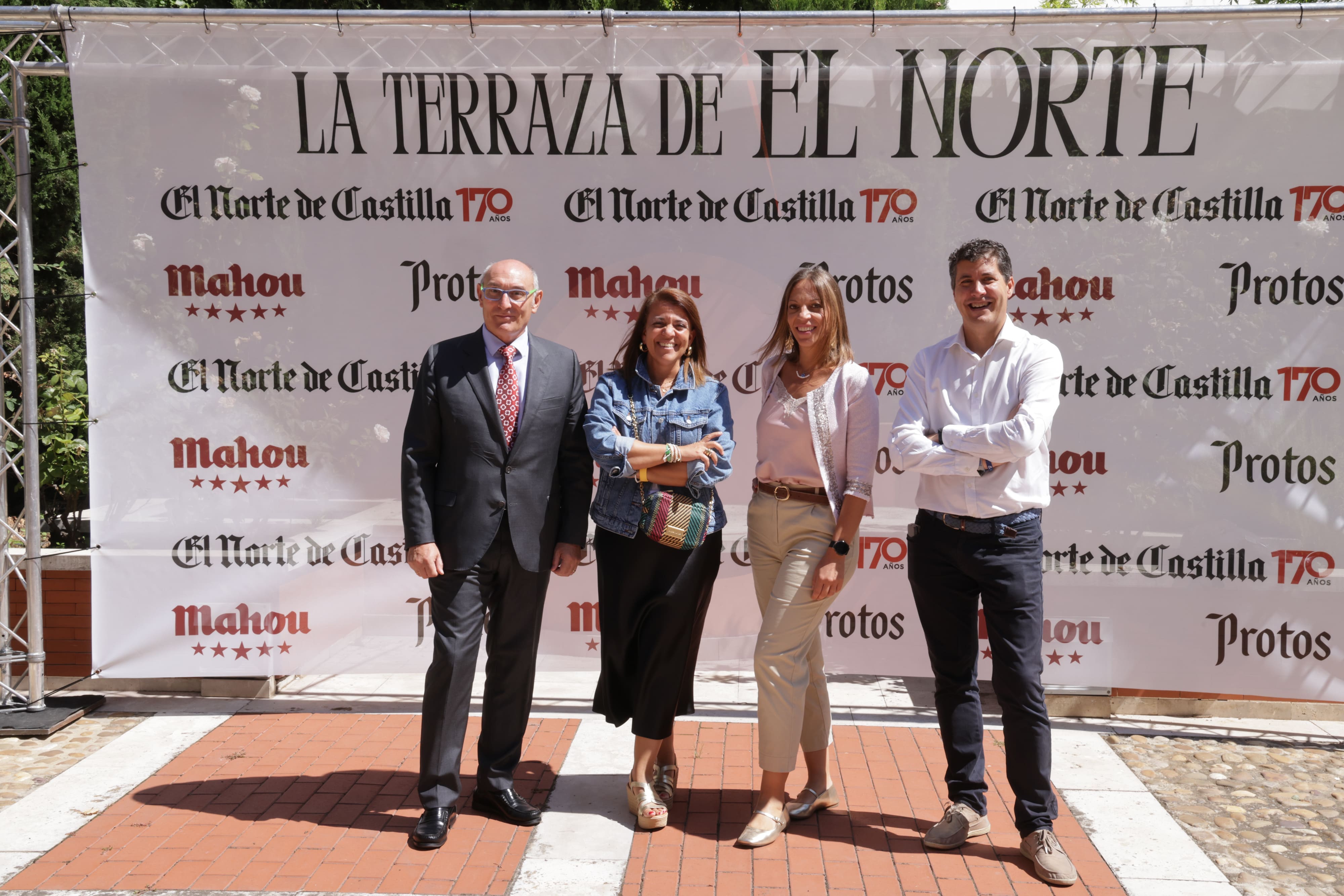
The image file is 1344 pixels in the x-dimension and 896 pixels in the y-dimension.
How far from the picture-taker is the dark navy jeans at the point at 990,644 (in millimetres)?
3529

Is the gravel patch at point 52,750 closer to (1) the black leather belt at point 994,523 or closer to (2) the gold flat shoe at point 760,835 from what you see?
→ (2) the gold flat shoe at point 760,835

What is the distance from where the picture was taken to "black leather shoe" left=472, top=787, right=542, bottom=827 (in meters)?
3.88

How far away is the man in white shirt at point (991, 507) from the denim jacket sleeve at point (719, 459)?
2.00 ft

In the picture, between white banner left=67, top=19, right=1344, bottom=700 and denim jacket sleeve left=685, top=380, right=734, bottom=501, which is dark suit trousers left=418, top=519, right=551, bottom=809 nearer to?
denim jacket sleeve left=685, top=380, right=734, bottom=501

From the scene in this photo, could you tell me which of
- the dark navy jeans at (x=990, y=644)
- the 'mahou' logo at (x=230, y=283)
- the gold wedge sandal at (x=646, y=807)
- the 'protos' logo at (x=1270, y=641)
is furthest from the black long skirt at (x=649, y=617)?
the 'protos' logo at (x=1270, y=641)

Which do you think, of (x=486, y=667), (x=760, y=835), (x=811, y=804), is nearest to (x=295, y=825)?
(x=486, y=667)

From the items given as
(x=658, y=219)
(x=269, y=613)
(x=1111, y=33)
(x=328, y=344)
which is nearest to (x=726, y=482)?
(x=658, y=219)

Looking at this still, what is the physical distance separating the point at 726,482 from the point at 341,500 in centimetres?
192

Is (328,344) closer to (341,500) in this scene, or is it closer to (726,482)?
(341,500)

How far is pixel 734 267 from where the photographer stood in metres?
4.91

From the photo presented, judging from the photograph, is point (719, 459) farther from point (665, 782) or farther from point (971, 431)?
point (665, 782)

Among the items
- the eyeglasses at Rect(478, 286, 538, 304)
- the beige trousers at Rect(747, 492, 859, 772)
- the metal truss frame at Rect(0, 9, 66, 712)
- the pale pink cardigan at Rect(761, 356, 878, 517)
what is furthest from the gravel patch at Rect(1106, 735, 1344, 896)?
the metal truss frame at Rect(0, 9, 66, 712)

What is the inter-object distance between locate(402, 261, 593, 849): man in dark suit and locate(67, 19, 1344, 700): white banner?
3.79 feet

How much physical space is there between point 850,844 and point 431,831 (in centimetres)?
153
